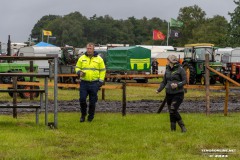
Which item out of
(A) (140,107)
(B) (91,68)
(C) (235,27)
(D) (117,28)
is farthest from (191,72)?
(D) (117,28)

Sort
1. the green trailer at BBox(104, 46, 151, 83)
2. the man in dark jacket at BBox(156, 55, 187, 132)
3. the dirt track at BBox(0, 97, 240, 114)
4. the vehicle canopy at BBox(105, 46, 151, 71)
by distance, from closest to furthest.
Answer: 1. the man in dark jacket at BBox(156, 55, 187, 132)
2. the dirt track at BBox(0, 97, 240, 114)
3. the green trailer at BBox(104, 46, 151, 83)
4. the vehicle canopy at BBox(105, 46, 151, 71)

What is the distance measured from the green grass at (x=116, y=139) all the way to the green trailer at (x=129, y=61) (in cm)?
2765

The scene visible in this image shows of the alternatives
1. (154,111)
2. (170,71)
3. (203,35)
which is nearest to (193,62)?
(154,111)

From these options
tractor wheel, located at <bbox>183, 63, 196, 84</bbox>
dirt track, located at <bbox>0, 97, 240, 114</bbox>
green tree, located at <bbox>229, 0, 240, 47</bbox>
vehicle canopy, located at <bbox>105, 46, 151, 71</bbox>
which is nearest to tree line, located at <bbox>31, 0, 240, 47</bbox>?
green tree, located at <bbox>229, 0, 240, 47</bbox>

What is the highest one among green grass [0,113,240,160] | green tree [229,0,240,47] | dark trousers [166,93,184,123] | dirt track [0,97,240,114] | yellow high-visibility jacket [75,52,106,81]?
green tree [229,0,240,47]

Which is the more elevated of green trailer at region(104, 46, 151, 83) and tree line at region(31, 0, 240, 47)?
tree line at region(31, 0, 240, 47)

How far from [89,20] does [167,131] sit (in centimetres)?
15546


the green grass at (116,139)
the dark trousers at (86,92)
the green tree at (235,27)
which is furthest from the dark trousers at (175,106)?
the green tree at (235,27)

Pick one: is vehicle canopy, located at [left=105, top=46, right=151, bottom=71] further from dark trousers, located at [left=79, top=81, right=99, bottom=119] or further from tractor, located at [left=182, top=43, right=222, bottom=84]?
dark trousers, located at [left=79, top=81, right=99, bottom=119]

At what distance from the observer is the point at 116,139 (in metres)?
11.3

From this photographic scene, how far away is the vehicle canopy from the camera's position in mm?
42812

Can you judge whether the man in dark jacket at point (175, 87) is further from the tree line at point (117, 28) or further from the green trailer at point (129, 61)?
the tree line at point (117, 28)

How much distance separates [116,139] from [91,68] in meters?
3.42

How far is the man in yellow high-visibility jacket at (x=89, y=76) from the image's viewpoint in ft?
46.9
